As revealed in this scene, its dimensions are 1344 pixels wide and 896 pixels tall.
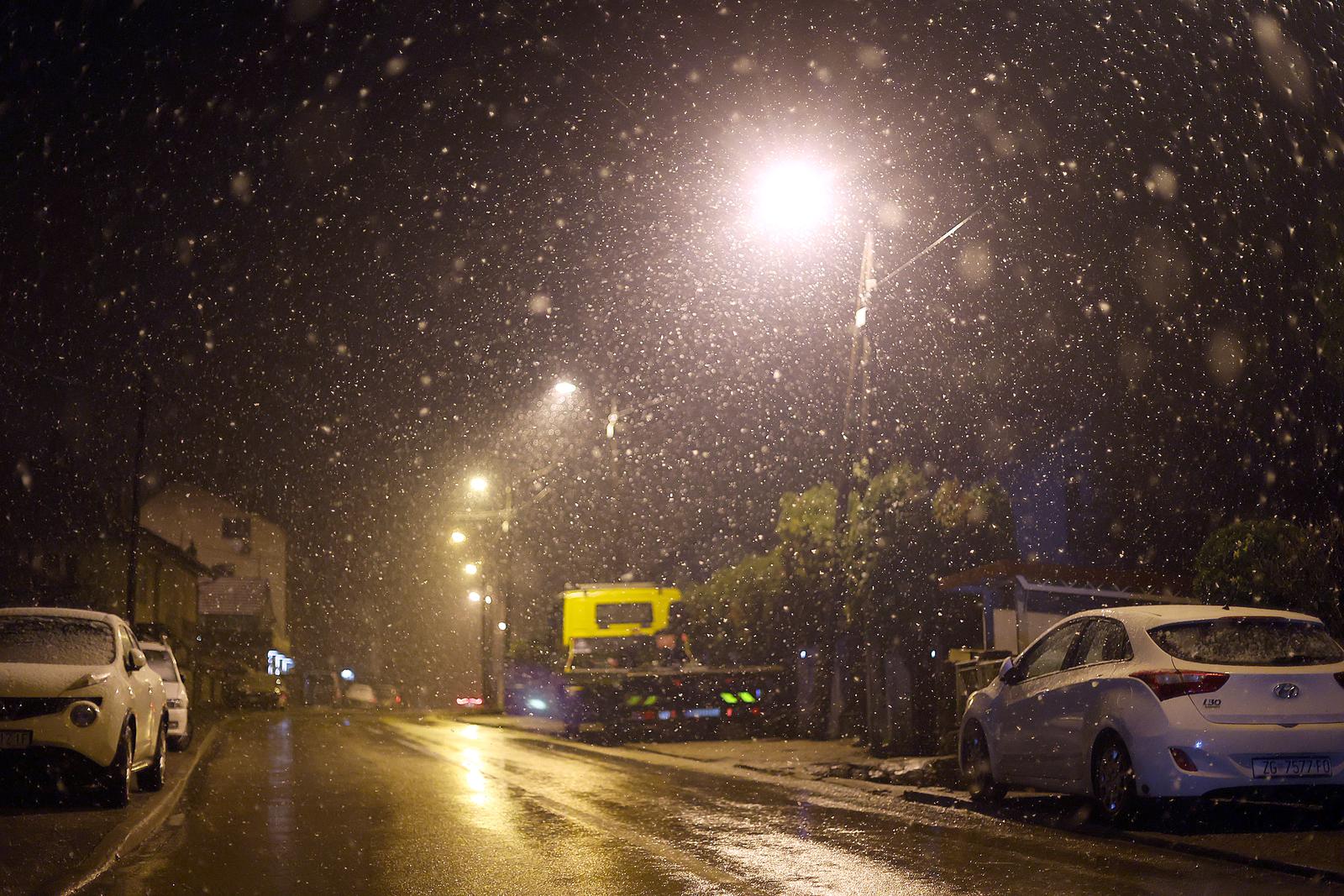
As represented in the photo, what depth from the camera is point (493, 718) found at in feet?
125

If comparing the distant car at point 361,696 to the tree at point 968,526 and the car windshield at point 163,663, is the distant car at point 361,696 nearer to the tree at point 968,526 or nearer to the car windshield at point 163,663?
the car windshield at point 163,663

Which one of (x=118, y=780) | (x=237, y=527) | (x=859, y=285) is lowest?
(x=118, y=780)

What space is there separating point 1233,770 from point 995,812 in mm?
2750

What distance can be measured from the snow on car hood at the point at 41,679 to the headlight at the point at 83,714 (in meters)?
0.14

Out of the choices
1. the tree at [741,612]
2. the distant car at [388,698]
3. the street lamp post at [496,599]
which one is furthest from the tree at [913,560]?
the distant car at [388,698]

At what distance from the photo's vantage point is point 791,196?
17422 mm

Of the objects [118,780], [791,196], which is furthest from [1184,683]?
[791,196]

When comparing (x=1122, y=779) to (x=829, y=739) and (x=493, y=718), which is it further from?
(x=493, y=718)

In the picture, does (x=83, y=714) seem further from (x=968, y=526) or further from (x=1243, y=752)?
(x=968, y=526)

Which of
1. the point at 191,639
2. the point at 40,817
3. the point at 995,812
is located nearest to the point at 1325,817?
the point at 995,812

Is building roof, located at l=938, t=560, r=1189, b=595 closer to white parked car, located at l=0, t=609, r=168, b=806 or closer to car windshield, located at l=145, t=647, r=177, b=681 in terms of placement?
white parked car, located at l=0, t=609, r=168, b=806

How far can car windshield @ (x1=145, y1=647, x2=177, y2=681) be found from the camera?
22.3 metres

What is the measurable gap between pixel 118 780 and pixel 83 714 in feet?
2.26

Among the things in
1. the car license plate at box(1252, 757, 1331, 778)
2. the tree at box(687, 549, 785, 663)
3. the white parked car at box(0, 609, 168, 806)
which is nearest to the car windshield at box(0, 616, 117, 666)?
the white parked car at box(0, 609, 168, 806)
